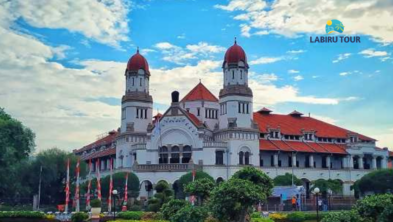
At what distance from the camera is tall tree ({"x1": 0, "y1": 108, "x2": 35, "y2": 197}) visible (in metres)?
62.7

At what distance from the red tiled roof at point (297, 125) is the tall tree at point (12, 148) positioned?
117 feet

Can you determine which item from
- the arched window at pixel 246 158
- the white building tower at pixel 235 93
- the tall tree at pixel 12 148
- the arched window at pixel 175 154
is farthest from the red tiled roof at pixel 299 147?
the tall tree at pixel 12 148

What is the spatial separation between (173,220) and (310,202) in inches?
1328

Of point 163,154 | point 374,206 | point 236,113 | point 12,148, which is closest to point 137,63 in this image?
Result: point 163,154

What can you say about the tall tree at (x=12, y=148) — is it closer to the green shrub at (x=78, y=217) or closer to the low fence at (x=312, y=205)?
the green shrub at (x=78, y=217)

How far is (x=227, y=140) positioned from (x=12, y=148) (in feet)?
98.2

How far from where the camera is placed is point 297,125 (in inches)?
3543

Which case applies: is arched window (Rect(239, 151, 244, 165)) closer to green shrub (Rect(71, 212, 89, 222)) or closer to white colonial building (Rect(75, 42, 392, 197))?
white colonial building (Rect(75, 42, 392, 197))

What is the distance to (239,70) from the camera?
79.7 metres

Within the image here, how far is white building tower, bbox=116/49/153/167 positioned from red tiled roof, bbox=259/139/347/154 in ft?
61.1

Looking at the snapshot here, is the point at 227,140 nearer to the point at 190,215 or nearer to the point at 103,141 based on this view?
the point at 103,141

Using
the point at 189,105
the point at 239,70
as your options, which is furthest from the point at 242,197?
the point at 189,105

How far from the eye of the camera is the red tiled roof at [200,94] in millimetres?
86312

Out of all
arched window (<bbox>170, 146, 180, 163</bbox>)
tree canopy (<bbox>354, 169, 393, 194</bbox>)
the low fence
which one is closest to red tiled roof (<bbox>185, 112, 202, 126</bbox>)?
arched window (<bbox>170, 146, 180, 163</bbox>)
